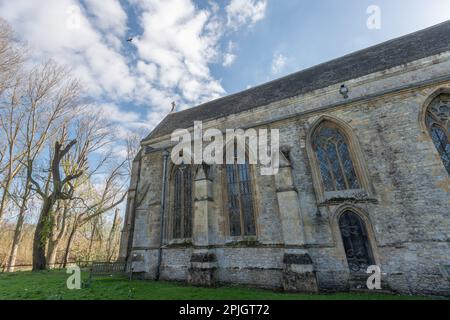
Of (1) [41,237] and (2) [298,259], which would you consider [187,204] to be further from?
(1) [41,237]

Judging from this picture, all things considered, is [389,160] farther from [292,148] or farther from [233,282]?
[233,282]

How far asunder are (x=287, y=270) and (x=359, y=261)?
2.68 meters

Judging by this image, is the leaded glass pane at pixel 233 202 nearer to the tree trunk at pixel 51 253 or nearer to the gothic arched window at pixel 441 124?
→ the gothic arched window at pixel 441 124

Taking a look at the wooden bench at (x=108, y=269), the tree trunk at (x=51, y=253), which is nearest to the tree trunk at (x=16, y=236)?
the tree trunk at (x=51, y=253)

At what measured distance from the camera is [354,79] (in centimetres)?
981

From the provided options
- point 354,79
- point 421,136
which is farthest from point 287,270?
point 354,79

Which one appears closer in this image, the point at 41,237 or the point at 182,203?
the point at 182,203

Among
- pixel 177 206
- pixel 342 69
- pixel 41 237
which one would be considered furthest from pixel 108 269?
pixel 342 69

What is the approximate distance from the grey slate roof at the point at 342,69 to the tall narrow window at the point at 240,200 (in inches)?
137

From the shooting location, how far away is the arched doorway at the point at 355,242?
775 cm

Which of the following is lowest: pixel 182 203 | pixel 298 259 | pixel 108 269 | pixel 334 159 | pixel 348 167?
pixel 108 269

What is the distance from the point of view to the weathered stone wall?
23.6 feet

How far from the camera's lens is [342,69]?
11695mm

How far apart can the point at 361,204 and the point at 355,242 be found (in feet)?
4.84
